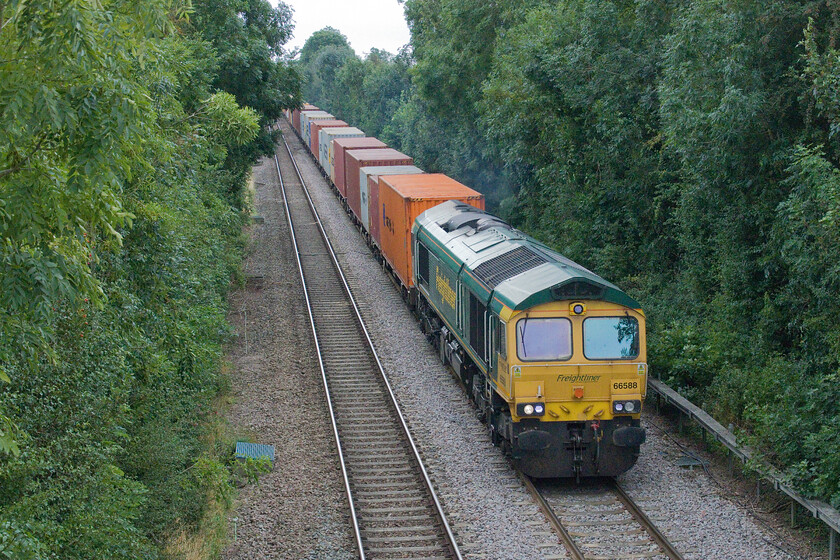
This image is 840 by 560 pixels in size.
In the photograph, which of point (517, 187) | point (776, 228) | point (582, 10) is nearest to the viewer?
point (776, 228)

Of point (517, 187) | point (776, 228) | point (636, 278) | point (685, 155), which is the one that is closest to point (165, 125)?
point (685, 155)

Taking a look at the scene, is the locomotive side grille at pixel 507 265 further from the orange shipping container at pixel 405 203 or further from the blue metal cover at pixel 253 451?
Result: the orange shipping container at pixel 405 203

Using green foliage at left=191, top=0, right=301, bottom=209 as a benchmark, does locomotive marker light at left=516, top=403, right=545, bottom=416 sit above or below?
below

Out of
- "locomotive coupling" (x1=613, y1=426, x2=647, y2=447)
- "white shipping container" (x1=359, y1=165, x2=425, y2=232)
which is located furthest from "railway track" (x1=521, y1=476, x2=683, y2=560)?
"white shipping container" (x1=359, y1=165, x2=425, y2=232)

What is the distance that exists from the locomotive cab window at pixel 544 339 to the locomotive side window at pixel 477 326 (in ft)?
4.77

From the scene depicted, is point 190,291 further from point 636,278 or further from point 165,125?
point 636,278

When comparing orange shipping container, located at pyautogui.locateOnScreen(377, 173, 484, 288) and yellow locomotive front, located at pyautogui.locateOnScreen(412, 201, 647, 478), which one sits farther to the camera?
orange shipping container, located at pyautogui.locateOnScreen(377, 173, 484, 288)

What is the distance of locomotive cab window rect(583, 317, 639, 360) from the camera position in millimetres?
11602

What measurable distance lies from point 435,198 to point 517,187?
13.2m

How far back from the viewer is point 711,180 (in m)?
15.2

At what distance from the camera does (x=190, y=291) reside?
14.2 metres

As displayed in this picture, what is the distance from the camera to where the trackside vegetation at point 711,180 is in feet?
38.8

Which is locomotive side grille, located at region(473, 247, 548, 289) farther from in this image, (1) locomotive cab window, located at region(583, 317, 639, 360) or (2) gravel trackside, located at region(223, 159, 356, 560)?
(2) gravel trackside, located at region(223, 159, 356, 560)

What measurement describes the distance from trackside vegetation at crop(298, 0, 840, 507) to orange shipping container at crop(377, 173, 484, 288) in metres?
3.70
